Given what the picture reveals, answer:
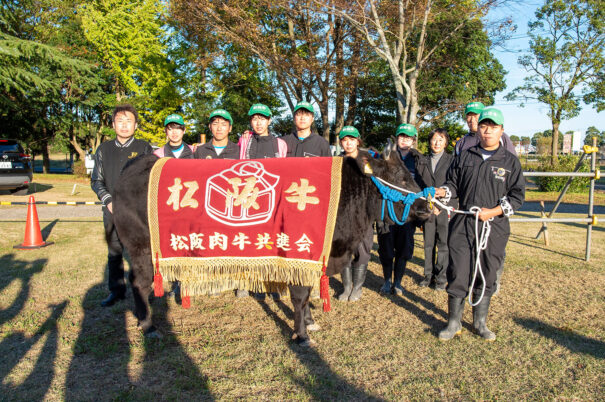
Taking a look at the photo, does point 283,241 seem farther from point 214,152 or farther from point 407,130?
point 407,130

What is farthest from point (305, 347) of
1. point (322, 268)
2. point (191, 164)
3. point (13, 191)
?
point (13, 191)

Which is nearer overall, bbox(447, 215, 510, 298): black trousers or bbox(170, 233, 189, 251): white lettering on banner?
bbox(170, 233, 189, 251): white lettering on banner

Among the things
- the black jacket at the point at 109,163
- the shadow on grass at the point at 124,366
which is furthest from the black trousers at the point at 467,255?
the black jacket at the point at 109,163

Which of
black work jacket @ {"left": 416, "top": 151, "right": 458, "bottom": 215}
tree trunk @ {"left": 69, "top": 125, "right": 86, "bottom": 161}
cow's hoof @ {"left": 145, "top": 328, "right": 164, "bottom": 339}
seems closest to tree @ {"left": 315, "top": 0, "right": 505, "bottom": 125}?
black work jacket @ {"left": 416, "top": 151, "right": 458, "bottom": 215}

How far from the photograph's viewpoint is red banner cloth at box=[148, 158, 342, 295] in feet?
11.3

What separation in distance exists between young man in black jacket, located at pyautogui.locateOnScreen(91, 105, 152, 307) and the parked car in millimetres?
12239

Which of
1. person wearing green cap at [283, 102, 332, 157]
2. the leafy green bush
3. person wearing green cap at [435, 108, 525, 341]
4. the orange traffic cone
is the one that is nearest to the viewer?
person wearing green cap at [435, 108, 525, 341]

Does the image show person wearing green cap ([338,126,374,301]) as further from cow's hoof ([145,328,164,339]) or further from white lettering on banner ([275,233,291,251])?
cow's hoof ([145,328,164,339])

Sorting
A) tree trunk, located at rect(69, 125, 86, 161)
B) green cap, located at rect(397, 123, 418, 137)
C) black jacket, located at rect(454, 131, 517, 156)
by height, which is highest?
tree trunk, located at rect(69, 125, 86, 161)

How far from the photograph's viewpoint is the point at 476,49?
24359 mm

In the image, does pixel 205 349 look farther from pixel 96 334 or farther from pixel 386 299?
pixel 386 299

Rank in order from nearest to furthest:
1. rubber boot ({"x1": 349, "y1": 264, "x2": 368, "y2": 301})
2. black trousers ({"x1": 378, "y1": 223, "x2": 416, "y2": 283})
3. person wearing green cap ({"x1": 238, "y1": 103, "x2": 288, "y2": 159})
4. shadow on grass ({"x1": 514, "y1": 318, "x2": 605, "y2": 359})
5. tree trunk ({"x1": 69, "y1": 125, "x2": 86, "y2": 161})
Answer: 1. shadow on grass ({"x1": 514, "y1": 318, "x2": 605, "y2": 359})
2. person wearing green cap ({"x1": 238, "y1": 103, "x2": 288, "y2": 159})
3. rubber boot ({"x1": 349, "y1": 264, "x2": 368, "y2": 301})
4. black trousers ({"x1": 378, "y1": 223, "x2": 416, "y2": 283})
5. tree trunk ({"x1": 69, "y1": 125, "x2": 86, "y2": 161})

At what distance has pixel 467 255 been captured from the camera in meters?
3.78

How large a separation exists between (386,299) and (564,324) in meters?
1.94
